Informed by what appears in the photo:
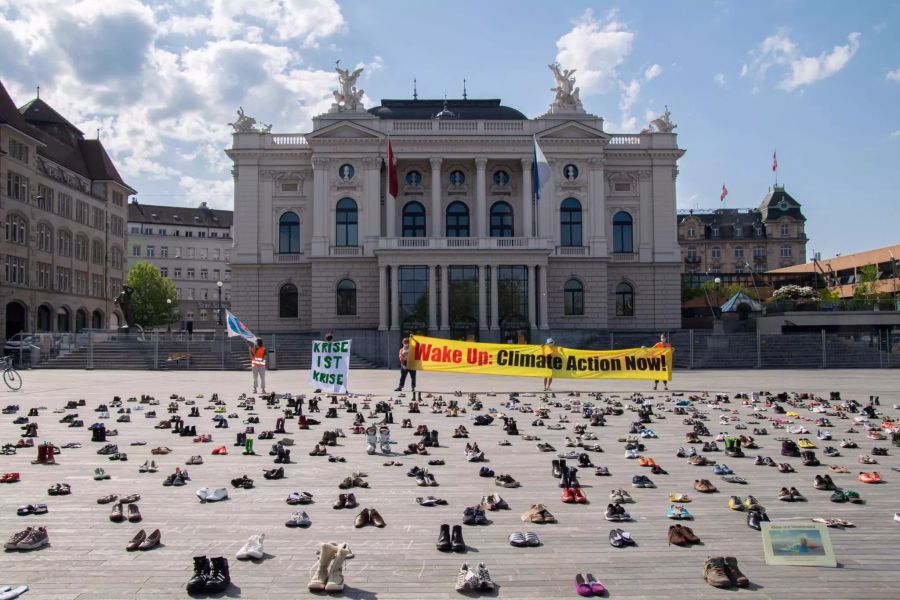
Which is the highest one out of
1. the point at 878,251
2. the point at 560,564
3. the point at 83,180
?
the point at 83,180

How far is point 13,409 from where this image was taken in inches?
789

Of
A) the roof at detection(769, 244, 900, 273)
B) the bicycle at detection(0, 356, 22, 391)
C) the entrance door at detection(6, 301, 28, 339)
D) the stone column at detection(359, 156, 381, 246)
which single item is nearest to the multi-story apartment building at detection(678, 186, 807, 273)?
the roof at detection(769, 244, 900, 273)

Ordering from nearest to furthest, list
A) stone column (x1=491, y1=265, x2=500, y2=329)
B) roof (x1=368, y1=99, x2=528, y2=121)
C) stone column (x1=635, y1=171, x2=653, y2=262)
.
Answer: stone column (x1=491, y1=265, x2=500, y2=329), stone column (x1=635, y1=171, x2=653, y2=262), roof (x1=368, y1=99, x2=528, y2=121)

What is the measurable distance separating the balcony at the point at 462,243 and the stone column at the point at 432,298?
1865 mm

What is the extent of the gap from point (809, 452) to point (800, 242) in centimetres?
12379

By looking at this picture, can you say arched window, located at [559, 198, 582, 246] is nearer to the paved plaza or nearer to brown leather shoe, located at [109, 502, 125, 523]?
the paved plaza

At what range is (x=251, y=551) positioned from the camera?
304 inches

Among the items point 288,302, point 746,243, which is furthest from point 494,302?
point 746,243

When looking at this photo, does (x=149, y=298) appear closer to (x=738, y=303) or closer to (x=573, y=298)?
(x=573, y=298)

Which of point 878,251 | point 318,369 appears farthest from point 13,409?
point 878,251

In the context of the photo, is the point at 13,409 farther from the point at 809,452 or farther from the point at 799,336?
the point at 799,336

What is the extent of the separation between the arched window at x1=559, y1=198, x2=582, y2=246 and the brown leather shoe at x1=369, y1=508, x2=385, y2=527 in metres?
55.8

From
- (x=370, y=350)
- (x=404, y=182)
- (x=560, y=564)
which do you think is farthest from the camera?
(x=404, y=182)

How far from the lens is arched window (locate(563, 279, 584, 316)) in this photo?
6288cm
